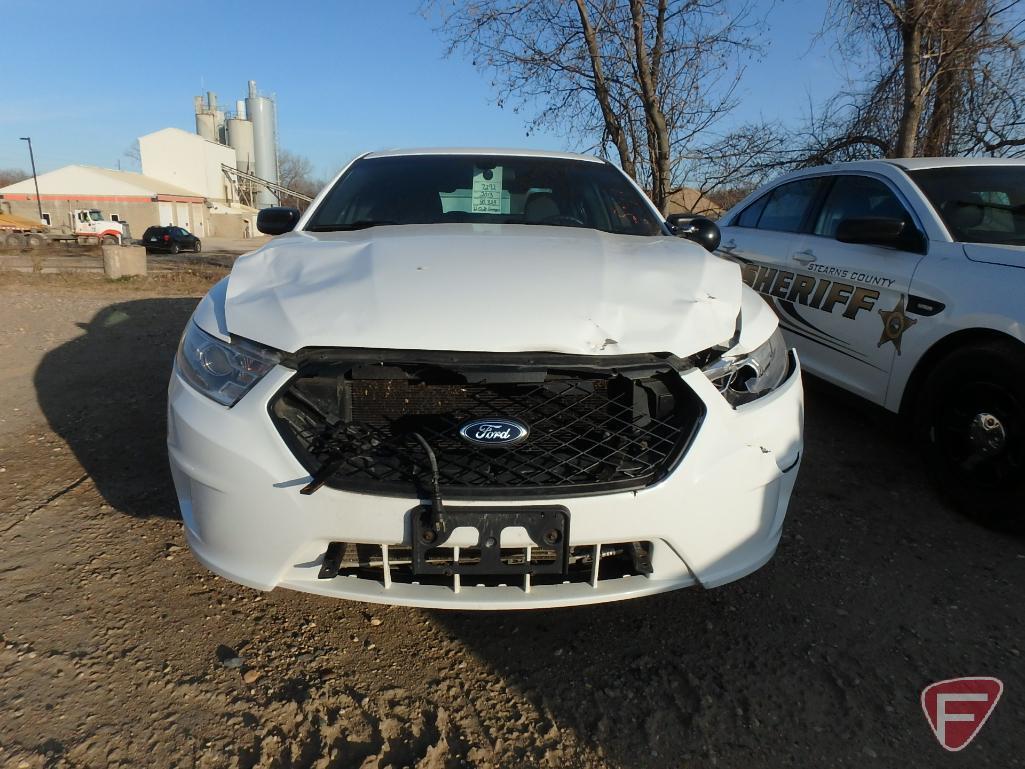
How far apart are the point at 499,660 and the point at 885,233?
9.39 ft

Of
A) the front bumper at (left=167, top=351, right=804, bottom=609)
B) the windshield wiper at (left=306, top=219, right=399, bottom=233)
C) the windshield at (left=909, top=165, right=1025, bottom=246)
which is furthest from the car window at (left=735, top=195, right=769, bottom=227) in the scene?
the front bumper at (left=167, top=351, right=804, bottom=609)

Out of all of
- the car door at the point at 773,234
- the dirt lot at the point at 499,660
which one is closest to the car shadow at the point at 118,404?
the dirt lot at the point at 499,660

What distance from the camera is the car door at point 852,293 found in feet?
11.1

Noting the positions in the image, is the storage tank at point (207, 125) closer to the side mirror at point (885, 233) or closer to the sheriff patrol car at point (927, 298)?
the sheriff patrol car at point (927, 298)

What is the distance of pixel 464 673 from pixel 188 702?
2.49 ft

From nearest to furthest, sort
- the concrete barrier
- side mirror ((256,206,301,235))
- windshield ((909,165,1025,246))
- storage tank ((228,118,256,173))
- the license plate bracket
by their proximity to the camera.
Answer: the license plate bracket < side mirror ((256,206,301,235)) < windshield ((909,165,1025,246)) < the concrete barrier < storage tank ((228,118,256,173))

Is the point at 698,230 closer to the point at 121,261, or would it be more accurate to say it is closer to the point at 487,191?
the point at 487,191

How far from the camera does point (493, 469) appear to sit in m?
1.72

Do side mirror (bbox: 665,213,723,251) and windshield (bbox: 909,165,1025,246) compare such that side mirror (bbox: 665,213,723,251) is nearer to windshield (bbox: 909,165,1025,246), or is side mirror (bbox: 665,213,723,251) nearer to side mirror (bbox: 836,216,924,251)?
side mirror (bbox: 836,216,924,251)

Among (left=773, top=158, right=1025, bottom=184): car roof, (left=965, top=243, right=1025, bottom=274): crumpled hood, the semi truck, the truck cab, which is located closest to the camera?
(left=965, top=243, right=1025, bottom=274): crumpled hood

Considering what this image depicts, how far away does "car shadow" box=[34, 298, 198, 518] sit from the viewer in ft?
10.2

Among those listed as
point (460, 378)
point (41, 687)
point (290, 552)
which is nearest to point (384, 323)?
point (460, 378)

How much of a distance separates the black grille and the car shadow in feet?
4.96

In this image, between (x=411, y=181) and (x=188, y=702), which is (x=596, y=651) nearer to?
(x=188, y=702)
